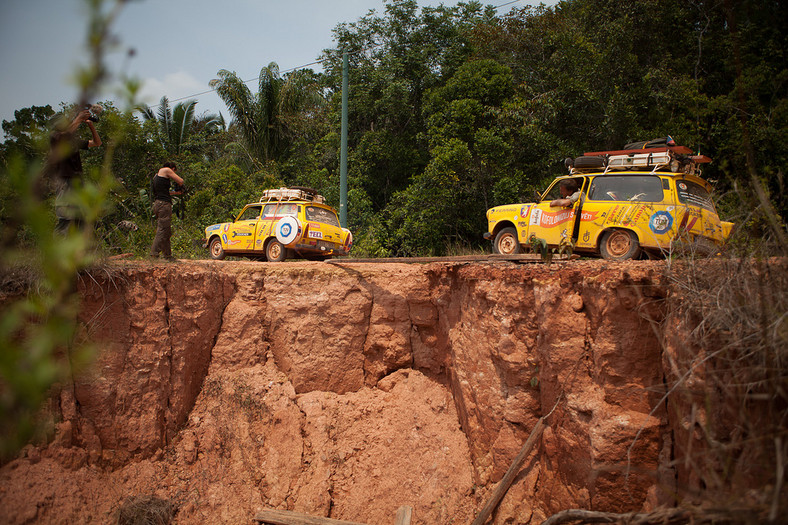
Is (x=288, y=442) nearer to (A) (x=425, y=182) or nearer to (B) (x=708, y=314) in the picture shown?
(B) (x=708, y=314)

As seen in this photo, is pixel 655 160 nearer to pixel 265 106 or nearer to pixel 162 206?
pixel 162 206

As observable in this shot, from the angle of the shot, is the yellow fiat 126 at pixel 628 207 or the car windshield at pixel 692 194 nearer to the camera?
the yellow fiat 126 at pixel 628 207

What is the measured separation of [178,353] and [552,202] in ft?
21.0

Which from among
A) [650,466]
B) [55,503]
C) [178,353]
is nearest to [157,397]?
[178,353]

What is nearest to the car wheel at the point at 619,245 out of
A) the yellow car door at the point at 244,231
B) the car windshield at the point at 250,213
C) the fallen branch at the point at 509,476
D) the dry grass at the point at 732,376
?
the dry grass at the point at 732,376

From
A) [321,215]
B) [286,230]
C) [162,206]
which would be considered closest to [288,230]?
[286,230]

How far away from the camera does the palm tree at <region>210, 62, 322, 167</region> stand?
20078 millimetres

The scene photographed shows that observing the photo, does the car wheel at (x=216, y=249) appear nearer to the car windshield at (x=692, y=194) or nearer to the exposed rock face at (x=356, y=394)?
the exposed rock face at (x=356, y=394)

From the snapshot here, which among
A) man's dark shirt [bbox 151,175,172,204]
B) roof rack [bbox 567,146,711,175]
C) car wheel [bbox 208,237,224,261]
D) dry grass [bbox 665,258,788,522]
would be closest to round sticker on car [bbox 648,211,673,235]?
roof rack [bbox 567,146,711,175]

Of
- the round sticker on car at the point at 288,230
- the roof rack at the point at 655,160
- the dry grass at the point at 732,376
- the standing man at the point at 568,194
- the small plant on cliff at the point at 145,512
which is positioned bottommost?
the small plant on cliff at the point at 145,512

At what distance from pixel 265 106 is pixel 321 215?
10406mm

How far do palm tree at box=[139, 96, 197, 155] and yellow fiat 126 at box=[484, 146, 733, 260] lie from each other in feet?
60.4

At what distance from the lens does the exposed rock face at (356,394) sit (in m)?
6.03

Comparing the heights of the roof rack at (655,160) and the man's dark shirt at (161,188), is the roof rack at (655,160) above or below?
above
